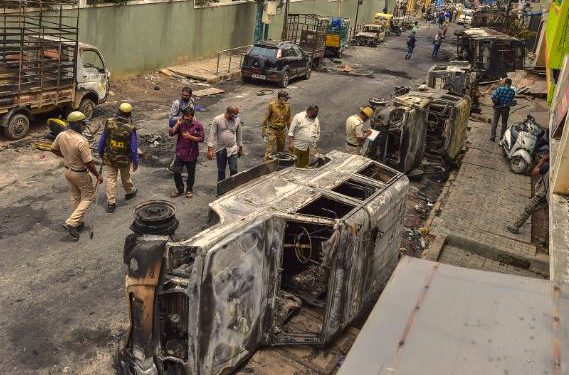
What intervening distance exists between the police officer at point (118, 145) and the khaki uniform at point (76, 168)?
710mm

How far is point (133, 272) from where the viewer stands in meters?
4.56

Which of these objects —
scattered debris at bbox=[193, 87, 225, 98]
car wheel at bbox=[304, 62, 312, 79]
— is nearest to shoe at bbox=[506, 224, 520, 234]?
scattered debris at bbox=[193, 87, 225, 98]

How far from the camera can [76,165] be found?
7.96 m

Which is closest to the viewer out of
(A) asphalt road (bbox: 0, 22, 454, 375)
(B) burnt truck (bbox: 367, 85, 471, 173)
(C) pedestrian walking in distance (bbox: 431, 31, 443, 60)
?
(A) asphalt road (bbox: 0, 22, 454, 375)

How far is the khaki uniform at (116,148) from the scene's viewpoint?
338 inches

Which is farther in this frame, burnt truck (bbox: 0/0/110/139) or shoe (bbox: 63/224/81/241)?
burnt truck (bbox: 0/0/110/139)

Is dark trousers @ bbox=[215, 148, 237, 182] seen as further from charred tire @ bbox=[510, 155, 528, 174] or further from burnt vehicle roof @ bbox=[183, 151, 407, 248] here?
charred tire @ bbox=[510, 155, 528, 174]

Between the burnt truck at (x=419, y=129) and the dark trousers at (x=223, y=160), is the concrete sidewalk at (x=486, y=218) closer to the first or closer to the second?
the burnt truck at (x=419, y=129)

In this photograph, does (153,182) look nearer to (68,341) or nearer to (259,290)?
(68,341)

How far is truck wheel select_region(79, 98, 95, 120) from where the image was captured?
13.7 meters

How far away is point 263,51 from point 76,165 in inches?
530

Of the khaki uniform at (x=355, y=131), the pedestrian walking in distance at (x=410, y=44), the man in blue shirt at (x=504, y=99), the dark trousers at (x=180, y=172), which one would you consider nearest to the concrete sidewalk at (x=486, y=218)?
the man in blue shirt at (x=504, y=99)

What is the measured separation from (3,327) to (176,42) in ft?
56.2

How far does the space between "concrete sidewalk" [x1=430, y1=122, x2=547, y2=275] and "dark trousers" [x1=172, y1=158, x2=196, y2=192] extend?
4513 mm
